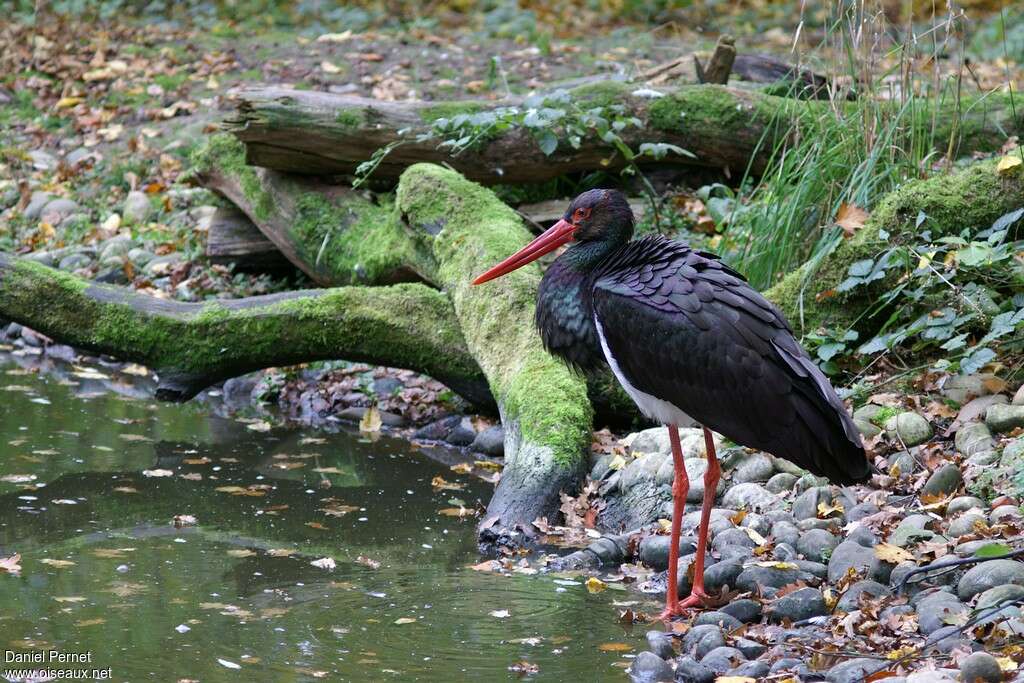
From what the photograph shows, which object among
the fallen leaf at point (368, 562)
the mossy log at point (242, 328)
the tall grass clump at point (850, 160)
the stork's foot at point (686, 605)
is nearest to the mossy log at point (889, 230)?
the tall grass clump at point (850, 160)

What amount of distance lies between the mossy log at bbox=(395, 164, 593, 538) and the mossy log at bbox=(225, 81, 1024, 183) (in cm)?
46

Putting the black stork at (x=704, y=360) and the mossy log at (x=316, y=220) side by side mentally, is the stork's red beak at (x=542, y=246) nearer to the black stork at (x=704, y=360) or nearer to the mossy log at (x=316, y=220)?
the black stork at (x=704, y=360)

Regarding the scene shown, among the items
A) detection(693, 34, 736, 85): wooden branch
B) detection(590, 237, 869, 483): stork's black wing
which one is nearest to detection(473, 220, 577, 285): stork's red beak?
detection(590, 237, 869, 483): stork's black wing

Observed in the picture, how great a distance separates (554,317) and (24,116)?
318 inches

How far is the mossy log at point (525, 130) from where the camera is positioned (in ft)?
22.9

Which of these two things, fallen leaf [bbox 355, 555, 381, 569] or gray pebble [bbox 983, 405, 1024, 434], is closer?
fallen leaf [bbox 355, 555, 381, 569]

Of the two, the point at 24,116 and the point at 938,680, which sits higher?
the point at 24,116

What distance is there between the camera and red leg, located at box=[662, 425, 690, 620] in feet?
13.6

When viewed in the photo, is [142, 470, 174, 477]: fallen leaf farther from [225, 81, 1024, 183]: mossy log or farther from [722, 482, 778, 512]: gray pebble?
[722, 482, 778, 512]: gray pebble

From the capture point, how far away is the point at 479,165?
7.39 m

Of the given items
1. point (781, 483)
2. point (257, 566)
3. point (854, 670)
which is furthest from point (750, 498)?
point (257, 566)

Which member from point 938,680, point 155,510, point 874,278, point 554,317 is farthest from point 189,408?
point 938,680

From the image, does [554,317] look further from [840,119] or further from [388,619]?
[840,119]

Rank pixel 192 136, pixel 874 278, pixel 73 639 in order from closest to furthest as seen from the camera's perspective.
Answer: pixel 73 639 < pixel 874 278 < pixel 192 136
